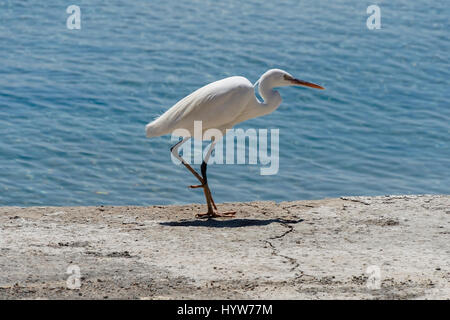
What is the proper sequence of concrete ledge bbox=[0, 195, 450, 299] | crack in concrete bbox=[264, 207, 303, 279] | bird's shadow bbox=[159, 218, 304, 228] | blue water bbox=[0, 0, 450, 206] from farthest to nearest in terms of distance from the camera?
blue water bbox=[0, 0, 450, 206] < bird's shadow bbox=[159, 218, 304, 228] < crack in concrete bbox=[264, 207, 303, 279] < concrete ledge bbox=[0, 195, 450, 299]

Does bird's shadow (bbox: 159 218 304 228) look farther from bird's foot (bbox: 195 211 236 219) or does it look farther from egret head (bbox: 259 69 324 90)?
egret head (bbox: 259 69 324 90)

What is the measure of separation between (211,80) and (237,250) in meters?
7.84

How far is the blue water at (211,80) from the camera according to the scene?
1074 cm

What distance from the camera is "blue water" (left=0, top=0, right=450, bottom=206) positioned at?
423 inches

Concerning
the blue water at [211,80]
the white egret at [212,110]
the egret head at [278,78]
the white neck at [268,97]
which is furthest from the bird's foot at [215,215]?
the blue water at [211,80]

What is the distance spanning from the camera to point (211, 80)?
1422cm

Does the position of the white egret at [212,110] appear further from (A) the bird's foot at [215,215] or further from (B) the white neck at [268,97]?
(B) the white neck at [268,97]

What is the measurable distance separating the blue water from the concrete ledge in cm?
225

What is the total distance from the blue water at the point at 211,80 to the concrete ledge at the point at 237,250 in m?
2.25

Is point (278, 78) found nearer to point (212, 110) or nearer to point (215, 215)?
point (212, 110)

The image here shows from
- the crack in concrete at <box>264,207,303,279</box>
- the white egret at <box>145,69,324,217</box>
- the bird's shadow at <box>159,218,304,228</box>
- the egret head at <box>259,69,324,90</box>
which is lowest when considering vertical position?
the crack in concrete at <box>264,207,303,279</box>

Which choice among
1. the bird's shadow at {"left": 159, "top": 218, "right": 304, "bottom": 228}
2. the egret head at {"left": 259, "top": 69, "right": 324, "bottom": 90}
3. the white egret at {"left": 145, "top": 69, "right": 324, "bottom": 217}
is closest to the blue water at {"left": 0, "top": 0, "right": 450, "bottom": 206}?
the white egret at {"left": 145, "top": 69, "right": 324, "bottom": 217}

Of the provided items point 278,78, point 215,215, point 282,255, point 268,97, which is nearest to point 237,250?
point 282,255
